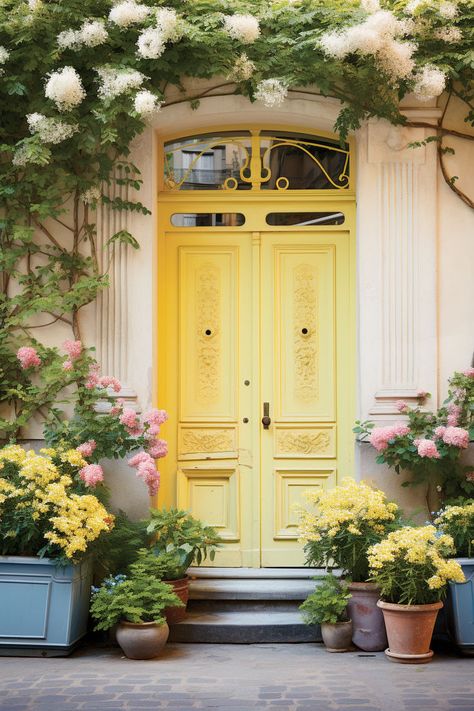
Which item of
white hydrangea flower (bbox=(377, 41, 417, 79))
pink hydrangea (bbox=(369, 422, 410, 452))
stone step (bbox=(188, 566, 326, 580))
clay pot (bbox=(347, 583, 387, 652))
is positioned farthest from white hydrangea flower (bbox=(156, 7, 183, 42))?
clay pot (bbox=(347, 583, 387, 652))

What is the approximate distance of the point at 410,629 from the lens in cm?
712

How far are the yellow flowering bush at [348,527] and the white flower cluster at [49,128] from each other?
328 cm

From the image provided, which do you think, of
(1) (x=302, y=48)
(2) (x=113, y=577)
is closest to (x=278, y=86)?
(1) (x=302, y=48)

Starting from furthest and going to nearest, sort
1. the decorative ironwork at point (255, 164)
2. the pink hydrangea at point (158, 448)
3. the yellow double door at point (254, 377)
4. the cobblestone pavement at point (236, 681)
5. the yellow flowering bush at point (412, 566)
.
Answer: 1. the decorative ironwork at point (255, 164)
2. the yellow double door at point (254, 377)
3. the pink hydrangea at point (158, 448)
4. the yellow flowering bush at point (412, 566)
5. the cobblestone pavement at point (236, 681)

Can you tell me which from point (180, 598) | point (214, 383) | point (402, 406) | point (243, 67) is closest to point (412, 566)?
point (402, 406)

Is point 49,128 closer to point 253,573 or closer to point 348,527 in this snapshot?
point 348,527

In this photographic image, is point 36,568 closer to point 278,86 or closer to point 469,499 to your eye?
point 469,499

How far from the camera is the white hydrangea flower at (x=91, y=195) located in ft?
27.6

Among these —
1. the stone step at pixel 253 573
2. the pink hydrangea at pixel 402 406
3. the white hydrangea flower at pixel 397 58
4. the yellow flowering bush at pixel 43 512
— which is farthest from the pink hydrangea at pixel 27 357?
the white hydrangea flower at pixel 397 58

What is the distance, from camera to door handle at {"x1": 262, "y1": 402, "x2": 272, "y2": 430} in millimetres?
8766

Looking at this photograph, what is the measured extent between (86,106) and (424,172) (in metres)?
2.73

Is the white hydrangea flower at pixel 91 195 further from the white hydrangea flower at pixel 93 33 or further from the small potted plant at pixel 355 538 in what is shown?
the small potted plant at pixel 355 538

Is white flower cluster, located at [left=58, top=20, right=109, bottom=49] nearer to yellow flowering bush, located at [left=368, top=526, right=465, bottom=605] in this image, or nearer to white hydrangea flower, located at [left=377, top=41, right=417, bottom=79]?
white hydrangea flower, located at [left=377, top=41, right=417, bottom=79]

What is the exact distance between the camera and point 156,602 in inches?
291
